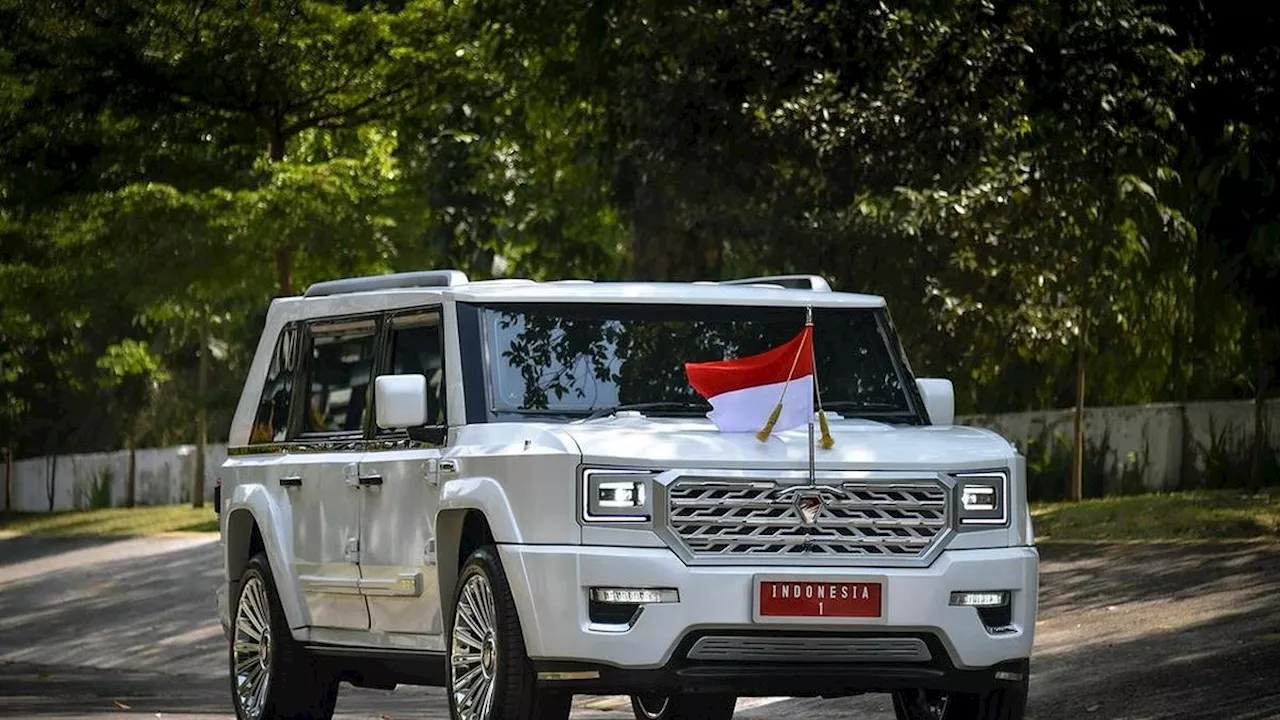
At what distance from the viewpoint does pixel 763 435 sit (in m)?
11.0

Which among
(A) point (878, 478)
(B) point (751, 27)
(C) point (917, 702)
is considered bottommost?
(C) point (917, 702)

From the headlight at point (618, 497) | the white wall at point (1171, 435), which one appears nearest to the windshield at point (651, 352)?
the headlight at point (618, 497)

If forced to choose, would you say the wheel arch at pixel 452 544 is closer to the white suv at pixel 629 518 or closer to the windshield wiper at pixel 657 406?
the white suv at pixel 629 518

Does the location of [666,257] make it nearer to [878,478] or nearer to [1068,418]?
[1068,418]

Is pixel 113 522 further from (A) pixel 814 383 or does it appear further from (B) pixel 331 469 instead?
(A) pixel 814 383

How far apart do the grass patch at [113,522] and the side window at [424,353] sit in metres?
19.8

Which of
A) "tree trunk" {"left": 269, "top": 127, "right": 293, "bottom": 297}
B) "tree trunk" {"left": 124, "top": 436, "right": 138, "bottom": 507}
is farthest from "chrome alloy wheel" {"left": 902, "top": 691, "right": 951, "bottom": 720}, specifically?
"tree trunk" {"left": 124, "top": 436, "right": 138, "bottom": 507}

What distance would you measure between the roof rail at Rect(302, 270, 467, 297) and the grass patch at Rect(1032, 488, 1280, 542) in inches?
359

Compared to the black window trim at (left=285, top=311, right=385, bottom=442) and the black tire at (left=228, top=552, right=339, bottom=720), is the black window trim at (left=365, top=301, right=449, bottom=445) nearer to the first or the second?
the black window trim at (left=285, top=311, right=385, bottom=442)

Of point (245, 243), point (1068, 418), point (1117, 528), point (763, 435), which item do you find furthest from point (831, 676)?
point (1068, 418)

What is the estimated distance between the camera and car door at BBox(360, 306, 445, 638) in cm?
1183

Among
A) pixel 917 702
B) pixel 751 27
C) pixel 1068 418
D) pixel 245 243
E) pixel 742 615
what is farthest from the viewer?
pixel 1068 418

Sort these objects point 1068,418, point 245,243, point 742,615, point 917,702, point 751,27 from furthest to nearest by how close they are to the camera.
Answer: point 1068,418 < point 245,243 < point 751,27 < point 917,702 < point 742,615

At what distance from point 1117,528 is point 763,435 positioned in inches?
480
